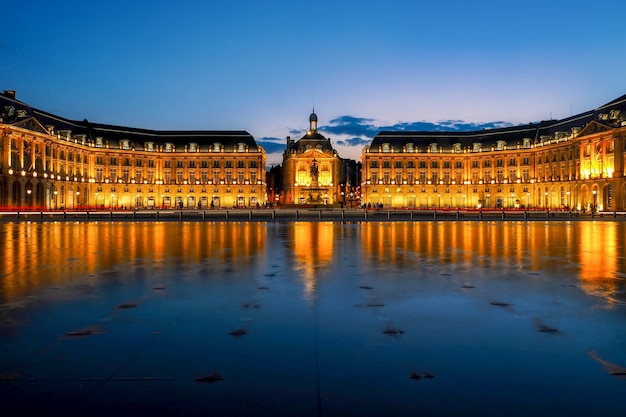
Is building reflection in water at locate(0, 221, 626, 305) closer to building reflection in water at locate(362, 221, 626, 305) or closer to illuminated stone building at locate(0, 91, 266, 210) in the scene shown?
building reflection in water at locate(362, 221, 626, 305)

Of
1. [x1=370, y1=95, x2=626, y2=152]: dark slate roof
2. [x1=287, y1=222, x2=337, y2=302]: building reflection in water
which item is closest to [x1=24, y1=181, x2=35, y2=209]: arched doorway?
[x1=287, y1=222, x2=337, y2=302]: building reflection in water

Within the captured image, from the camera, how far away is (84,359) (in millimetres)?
5945

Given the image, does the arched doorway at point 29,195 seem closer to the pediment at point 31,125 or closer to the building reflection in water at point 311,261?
the pediment at point 31,125

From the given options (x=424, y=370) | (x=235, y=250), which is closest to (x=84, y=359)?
(x=424, y=370)

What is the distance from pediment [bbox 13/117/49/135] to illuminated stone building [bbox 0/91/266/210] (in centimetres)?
205

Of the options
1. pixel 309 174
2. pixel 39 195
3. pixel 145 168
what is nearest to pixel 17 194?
pixel 39 195

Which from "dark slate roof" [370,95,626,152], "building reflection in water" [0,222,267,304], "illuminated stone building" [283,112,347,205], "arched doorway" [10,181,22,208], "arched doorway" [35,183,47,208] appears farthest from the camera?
"illuminated stone building" [283,112,347,205]

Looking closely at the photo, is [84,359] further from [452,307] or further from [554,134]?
[554,134]

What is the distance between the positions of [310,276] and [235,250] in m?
7.45

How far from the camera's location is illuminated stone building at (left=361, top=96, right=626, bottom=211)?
318 feet

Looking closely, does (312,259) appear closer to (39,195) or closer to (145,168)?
(39,195)

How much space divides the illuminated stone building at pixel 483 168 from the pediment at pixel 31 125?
7046 cm

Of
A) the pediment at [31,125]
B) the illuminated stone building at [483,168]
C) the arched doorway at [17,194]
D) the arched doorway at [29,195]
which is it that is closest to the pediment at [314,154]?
the illuminated stone building at [483,168]

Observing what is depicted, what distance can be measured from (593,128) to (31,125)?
305 ft
